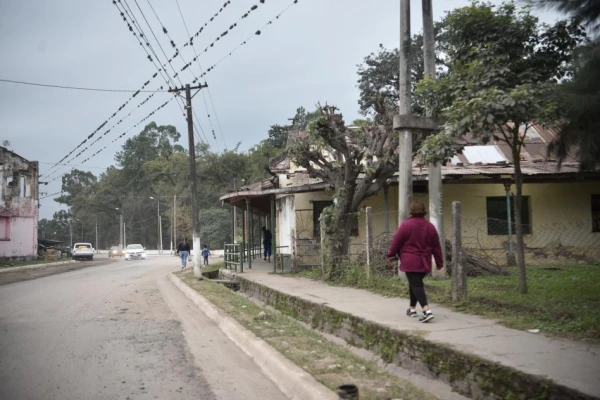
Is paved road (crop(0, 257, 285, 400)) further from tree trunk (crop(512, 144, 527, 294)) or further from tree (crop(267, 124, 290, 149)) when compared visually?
tree (crop(267, 124, 290, 149))

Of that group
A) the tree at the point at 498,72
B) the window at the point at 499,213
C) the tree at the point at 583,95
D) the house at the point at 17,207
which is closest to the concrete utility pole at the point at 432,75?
the tree at the point at 498,72

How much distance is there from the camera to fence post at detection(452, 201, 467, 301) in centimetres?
775

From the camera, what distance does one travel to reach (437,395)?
16.0ft

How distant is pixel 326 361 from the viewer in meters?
5.69

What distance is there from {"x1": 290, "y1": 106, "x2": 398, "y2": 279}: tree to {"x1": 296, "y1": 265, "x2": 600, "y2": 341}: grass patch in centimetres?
147

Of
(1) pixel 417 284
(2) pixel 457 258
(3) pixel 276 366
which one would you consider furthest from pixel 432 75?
(3) pixel 276 366

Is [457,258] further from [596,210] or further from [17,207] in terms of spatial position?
[17,207]

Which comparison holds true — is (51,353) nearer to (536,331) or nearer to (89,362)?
(89,362)

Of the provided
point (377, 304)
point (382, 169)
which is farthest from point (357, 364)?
point (382, 169)

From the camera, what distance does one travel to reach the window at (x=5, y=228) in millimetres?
36000

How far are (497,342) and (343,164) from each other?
8857 millimetres

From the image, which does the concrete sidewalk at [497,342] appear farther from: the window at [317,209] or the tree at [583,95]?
the window at [317,209]

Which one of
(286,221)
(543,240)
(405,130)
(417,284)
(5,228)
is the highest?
(405,130)

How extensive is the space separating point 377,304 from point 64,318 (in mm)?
5609
